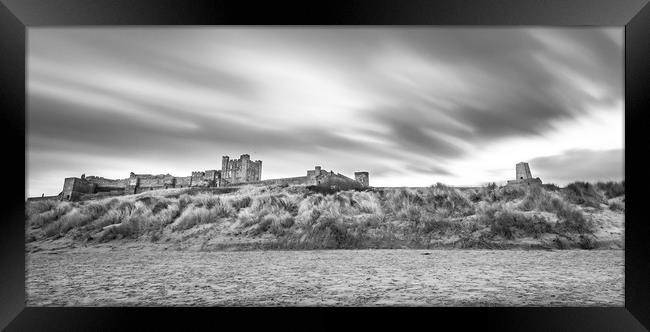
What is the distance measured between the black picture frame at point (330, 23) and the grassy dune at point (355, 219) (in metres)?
5.64

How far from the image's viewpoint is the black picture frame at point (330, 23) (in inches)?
138

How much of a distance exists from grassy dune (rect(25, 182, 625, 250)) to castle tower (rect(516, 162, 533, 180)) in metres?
0.72

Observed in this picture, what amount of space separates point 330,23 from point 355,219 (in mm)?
7379

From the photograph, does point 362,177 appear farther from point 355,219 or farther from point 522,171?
point 355,219

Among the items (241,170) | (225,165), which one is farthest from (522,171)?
(225,165)

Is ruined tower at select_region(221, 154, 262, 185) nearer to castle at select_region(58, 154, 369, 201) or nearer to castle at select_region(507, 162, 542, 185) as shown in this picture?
castle at select_region(58, 154, 369, 201)

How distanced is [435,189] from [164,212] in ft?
25.2

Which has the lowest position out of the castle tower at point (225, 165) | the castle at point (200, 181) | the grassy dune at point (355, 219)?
the grassy dune at point (355, 219)

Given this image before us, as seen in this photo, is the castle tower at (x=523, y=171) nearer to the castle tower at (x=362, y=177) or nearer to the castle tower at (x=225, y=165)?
the castle tower at (x=362, y=177)

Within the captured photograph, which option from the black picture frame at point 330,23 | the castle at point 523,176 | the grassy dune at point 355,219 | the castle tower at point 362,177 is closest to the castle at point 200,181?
the castle tower at point 362,177

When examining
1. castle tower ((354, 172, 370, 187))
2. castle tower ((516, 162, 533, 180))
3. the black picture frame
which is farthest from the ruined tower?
the black picture frame

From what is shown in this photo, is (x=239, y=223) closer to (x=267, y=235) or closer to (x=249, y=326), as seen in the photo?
(x=267, y=235)

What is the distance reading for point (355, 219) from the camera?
10.7 metres

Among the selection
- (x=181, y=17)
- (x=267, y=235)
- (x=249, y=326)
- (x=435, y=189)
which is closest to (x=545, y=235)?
(x=435, y=189)
